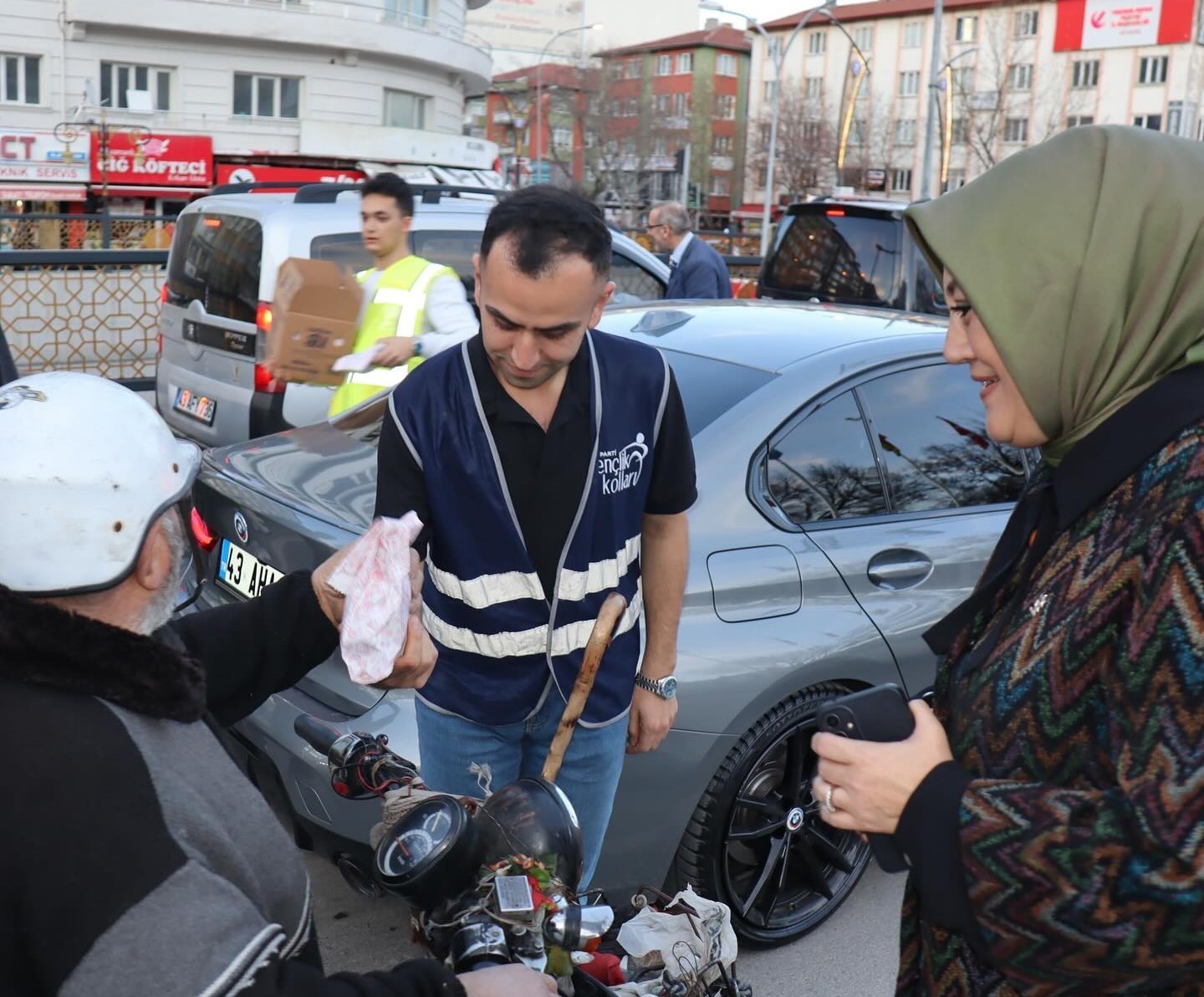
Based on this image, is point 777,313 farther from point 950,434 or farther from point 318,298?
point 318,298

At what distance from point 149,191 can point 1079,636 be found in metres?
38.0

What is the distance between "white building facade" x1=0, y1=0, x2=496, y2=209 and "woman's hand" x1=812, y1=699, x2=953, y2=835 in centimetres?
3446

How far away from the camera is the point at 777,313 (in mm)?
4121

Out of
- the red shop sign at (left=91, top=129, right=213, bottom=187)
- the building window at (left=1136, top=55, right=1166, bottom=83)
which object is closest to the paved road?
the red shop sign at (left=91, top=129, right=213, bottom=187)

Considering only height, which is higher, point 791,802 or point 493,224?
point 493,224

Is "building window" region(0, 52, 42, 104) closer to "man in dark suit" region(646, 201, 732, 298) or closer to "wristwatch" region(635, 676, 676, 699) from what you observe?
"man in dark suit" region(646, 201, 732, 298)

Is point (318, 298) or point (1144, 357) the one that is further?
point (318, 298)

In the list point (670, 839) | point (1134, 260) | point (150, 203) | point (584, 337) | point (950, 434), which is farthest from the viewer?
point (150, 203)

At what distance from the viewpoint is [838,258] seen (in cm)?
929

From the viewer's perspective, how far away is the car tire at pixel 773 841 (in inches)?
125

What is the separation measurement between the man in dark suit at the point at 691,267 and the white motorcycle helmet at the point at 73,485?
6665mm

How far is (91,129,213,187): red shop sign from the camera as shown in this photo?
34.6m

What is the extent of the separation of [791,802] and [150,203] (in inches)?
1469

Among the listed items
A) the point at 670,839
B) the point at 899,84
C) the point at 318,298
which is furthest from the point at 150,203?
the point at 899,84
